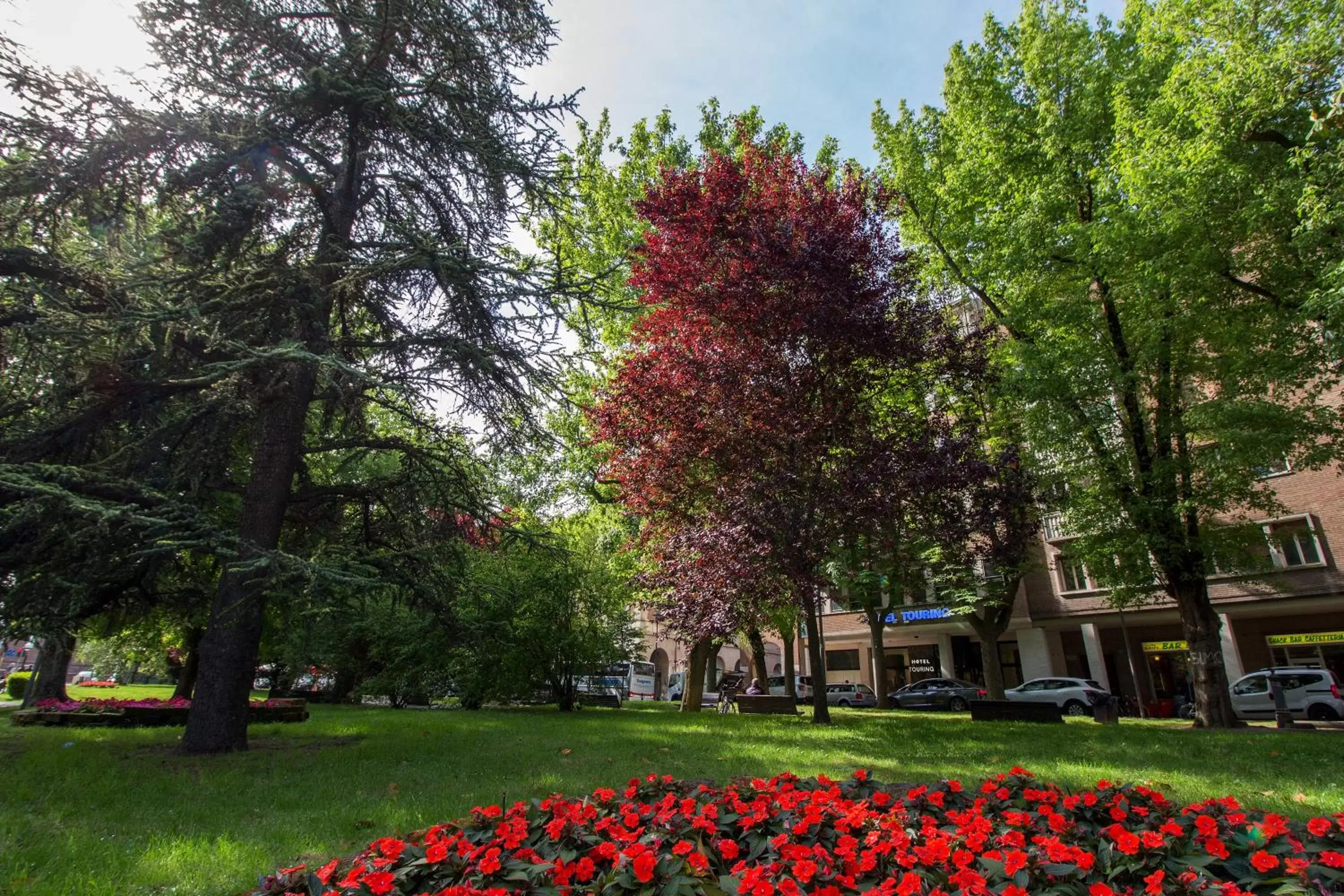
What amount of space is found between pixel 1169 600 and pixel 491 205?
28904 mm

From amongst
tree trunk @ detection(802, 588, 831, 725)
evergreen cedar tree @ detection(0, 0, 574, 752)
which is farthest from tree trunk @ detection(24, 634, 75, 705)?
tree trunk @ detection(802, 588, 831, 725)

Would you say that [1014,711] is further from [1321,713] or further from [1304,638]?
[1304,638]

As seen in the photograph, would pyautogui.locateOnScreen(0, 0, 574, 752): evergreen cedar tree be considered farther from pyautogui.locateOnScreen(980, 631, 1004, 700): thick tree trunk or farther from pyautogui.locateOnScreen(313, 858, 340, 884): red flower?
pyautogui.locateOnScreen(980, 631, 1004, 700): thick tree trunk

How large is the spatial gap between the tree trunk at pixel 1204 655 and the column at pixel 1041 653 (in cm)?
1635

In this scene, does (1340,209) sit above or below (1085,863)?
above

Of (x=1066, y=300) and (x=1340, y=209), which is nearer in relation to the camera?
(x=1340, y=209)

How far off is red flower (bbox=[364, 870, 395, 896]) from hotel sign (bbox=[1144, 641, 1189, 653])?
111 feet

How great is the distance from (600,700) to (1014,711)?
1338 cm

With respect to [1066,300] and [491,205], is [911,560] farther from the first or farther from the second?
[491,205]

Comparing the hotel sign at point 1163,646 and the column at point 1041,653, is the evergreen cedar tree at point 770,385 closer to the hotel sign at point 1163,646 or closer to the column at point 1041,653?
the hotel sign at point 1163,646

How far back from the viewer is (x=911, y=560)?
12336 millimetres

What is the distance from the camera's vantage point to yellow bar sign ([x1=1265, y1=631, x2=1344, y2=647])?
23953mm

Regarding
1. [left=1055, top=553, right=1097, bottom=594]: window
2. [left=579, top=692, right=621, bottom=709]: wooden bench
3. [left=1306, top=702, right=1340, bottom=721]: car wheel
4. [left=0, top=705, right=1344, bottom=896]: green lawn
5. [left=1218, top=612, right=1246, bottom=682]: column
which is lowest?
[left=0, top=705, right=1344, bottom=896]: green lawn

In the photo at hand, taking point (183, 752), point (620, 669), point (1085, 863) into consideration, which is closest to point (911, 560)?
point (1085, 863)
